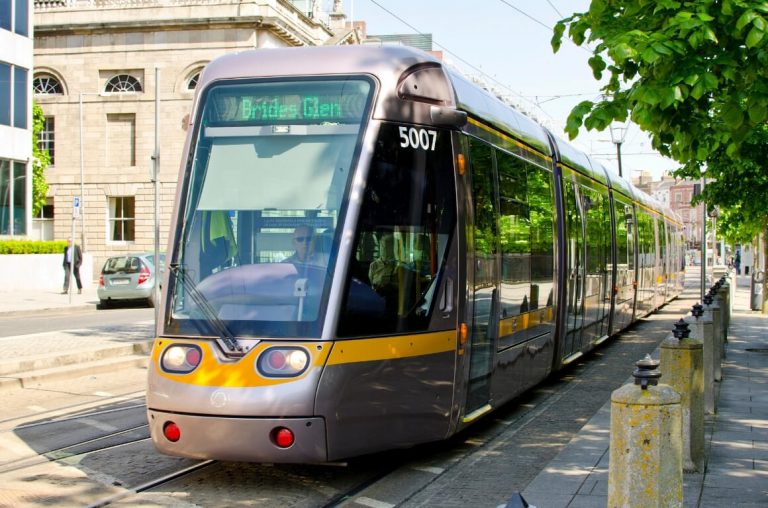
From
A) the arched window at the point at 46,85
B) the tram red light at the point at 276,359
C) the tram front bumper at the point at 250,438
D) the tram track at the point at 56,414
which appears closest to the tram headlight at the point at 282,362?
the tram red light at the point at 276,359

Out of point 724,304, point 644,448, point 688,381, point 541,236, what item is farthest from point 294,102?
point 724,304

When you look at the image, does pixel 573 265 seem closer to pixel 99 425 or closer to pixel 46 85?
pixel 99 425

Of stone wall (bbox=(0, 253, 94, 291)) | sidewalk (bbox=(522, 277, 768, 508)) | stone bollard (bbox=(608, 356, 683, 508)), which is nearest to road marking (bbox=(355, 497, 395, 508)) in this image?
sidewalk (bbox=(522, 277, 768, 508))

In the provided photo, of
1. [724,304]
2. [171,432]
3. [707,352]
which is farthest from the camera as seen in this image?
[724,304]

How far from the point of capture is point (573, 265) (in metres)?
14.1

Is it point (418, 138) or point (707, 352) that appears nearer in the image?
point (418, 138)

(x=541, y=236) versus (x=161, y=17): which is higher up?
(x=161, y=17)

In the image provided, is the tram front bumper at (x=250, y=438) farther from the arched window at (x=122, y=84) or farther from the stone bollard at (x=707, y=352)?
the arched window at (x=122, y=84)

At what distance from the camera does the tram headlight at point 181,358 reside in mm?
7117

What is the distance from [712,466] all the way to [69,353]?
9584mm

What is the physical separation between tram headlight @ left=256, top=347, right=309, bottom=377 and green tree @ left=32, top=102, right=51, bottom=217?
42423 millimetres

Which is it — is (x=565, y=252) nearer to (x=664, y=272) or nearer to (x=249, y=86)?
(x=249, y=86)

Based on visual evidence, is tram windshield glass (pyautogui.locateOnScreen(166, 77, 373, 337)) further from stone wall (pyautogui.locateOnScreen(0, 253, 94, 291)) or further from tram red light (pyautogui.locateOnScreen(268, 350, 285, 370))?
stone wall (pyautogui.locateOnScreen(0, 253, 94, 291))

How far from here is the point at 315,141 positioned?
7520mm
